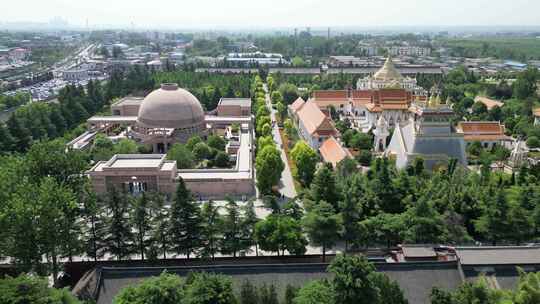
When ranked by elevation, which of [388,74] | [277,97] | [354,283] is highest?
[388,74]

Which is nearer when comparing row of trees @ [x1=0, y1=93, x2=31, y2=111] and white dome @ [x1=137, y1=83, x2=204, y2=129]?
white dome @ [x1=137, y1=83, x2=204, y2=129]

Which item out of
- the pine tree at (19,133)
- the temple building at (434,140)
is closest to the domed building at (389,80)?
the temple building at (434,140)

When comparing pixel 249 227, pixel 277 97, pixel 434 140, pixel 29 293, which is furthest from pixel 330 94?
pixel 29 293

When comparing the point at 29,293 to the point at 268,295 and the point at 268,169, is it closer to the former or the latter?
the point at 268,295

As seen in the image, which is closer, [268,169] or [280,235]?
[280,235]

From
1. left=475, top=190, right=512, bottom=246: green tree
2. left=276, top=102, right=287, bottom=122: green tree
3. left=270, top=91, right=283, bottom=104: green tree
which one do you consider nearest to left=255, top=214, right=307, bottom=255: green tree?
left=475, top=190, right=512, bottom=246: green tree

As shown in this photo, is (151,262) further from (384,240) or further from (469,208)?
(469,208)

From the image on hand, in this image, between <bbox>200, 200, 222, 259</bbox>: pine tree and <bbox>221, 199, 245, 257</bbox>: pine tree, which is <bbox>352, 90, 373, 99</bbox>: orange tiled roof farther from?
<bbox>200, 200, 222, 259</bbox>: pine tree
